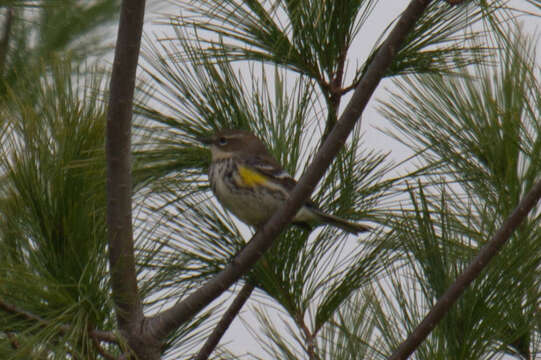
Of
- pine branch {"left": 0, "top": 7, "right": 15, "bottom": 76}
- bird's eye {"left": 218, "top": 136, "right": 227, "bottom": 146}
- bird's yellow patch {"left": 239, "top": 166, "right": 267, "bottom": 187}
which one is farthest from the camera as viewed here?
bird's yellow patch {"left": 239, "top": 166, "right": 267, "bottom": 187}

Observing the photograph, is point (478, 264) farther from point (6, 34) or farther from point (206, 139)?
point (6, 34)

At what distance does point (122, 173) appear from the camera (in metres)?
1.53

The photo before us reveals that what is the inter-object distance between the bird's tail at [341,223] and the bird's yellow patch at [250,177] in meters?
0.55

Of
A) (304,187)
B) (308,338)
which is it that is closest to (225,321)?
(308,338)

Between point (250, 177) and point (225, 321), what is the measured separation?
771 millimetres

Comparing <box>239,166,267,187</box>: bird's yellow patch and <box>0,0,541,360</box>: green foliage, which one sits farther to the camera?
<box>239,166,267,187</box>: bird's yellow patch

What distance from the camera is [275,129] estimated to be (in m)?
2.25

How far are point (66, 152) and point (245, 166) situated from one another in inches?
46.5

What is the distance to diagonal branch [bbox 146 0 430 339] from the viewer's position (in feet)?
4.62

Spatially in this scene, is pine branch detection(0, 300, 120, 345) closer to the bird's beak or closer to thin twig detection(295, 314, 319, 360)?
thin twig detection(295, 314, 319, 360)

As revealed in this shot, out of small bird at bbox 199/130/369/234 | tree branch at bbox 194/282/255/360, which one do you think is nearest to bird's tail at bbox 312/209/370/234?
small bird at bbox 199/130/369/234

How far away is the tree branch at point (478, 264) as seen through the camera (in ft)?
4.83

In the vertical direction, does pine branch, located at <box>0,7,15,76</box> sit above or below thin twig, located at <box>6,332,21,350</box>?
above

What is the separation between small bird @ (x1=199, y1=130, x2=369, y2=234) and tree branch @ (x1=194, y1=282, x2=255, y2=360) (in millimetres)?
223
